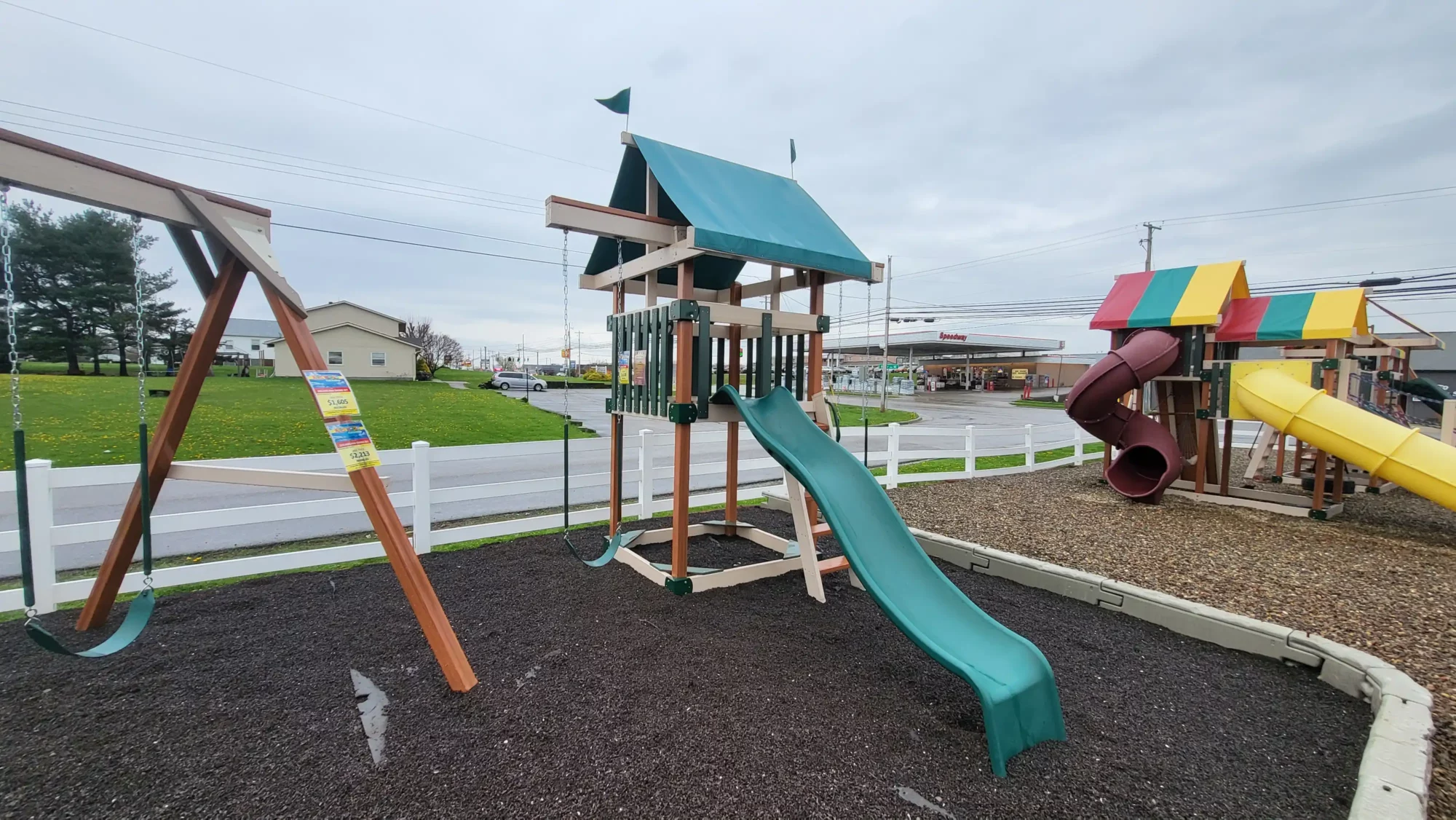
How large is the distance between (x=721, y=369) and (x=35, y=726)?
4.20 metres

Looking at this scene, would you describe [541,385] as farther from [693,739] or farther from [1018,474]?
[693,739]

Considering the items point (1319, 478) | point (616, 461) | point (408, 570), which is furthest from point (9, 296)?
point (1319, 478)

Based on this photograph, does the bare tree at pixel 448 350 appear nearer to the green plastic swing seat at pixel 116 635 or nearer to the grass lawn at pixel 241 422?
the grass lawn at pixel 241 422

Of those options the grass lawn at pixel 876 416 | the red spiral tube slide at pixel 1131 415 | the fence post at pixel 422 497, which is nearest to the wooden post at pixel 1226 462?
the red spiral tube slide at pixel 1131 415

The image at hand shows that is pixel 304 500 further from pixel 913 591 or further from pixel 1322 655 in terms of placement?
pixel 1322 655

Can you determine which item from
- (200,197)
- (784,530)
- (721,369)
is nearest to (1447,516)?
(784,530)

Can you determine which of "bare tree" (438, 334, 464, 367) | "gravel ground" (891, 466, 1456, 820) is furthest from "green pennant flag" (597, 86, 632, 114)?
"bare tree" (438, 334, 464, 367)

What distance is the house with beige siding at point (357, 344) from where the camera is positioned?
3450cm

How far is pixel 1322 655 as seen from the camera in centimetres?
326

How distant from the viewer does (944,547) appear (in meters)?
5.31

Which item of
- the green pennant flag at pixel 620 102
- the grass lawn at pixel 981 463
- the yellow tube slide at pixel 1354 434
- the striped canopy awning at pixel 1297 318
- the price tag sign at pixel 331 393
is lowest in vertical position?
the grass lawn at pixel 981 463

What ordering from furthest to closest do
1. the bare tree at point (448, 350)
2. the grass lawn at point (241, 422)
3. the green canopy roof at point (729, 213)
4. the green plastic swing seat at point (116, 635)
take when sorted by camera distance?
the bare tree at point (448, 350) < the grass lawn at point (241, 422) < the green canopy roof at point (729, 213) < the green plastic swing seat at point (116, 635)

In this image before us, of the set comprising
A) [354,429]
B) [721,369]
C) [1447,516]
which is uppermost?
[721,369]

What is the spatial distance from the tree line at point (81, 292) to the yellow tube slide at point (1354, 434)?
16523 mm
